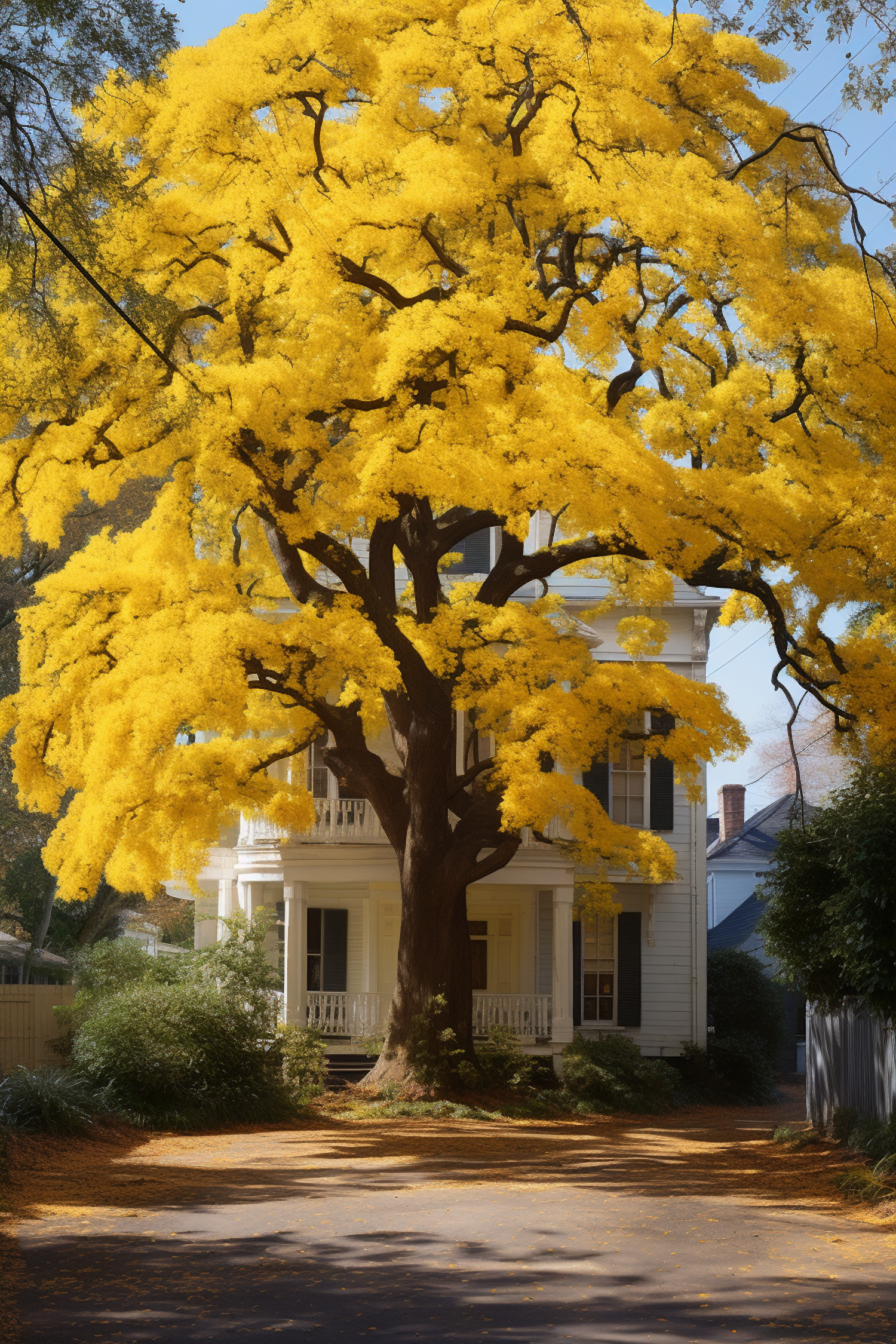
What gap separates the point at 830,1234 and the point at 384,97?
12703 millimetres

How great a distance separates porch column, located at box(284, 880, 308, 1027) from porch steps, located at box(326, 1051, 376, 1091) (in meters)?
0.70

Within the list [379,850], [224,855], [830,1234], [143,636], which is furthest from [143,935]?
[830,1234]

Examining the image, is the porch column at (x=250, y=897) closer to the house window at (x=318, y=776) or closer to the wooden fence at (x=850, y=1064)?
the house window at (x=318, y=776)

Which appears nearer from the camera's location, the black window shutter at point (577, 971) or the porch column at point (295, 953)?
the porch column at point (295, 953)

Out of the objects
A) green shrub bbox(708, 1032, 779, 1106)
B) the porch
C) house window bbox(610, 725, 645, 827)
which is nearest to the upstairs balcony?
the porch

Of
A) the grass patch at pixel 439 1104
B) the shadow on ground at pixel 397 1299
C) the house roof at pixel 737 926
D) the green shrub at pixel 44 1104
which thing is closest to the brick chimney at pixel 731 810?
the house roof at pixel 737 926

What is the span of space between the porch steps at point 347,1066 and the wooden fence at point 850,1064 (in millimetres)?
7010

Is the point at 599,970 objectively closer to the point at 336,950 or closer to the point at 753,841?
the point at 336,950

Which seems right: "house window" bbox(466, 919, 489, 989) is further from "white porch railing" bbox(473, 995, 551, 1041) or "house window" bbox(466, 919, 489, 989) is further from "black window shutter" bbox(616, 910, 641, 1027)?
"white porch railing" bbox(473, 995, 551, 1041)

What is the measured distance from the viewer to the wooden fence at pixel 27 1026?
1642 centimetres

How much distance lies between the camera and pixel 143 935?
55562 mm

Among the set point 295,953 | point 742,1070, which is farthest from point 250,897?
point 742,1070

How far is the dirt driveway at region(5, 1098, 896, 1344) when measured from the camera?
21.5 ft

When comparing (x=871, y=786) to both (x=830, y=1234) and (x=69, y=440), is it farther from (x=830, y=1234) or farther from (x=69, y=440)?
(x=69, y=440)
